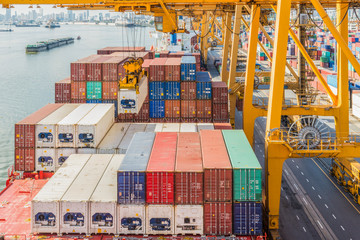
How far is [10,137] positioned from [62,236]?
2580cm

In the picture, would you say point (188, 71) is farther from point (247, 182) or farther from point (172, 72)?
point (247, 182)

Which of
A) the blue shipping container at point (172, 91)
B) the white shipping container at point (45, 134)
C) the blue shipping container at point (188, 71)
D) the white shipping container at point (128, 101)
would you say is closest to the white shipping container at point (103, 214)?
the white shipping container at point (45, 134)

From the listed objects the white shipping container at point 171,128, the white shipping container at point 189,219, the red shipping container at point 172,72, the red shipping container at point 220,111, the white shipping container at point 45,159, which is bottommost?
the white shipping container at point 189,219

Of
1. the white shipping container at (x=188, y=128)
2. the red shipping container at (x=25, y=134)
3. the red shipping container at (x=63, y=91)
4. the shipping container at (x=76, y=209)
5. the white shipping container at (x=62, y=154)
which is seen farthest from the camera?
the red shipping container at (x=63, y=91)

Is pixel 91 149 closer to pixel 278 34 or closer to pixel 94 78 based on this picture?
pixel 94 78

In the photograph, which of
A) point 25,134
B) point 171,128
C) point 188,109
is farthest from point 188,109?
point 25,134

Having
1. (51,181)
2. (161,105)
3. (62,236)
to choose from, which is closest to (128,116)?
(161,105)

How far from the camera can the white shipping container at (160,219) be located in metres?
15.6

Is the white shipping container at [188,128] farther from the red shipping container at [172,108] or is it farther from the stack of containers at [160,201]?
the stack of containers at [160,201]

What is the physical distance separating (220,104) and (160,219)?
1458cm

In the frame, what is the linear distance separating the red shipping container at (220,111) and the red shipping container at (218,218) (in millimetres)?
13468

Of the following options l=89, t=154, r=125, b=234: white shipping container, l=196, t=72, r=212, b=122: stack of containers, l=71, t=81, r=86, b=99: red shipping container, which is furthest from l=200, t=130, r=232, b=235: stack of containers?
l=71, t=81, r=86, b=99: red shipping container

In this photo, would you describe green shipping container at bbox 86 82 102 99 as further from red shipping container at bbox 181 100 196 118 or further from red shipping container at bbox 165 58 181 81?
red shipping container at bbox 181 100 196 118

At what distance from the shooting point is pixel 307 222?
866 inches
